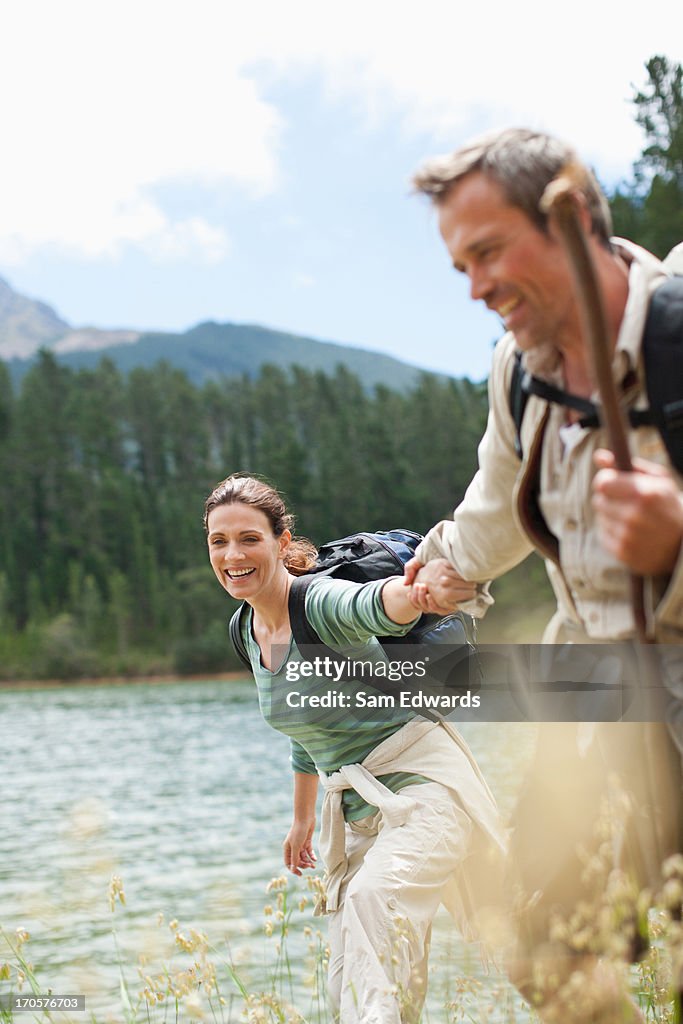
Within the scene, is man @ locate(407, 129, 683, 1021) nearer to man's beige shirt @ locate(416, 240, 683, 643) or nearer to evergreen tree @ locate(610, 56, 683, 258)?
man's beige shirt @ locate(416, 240, 683, 643)

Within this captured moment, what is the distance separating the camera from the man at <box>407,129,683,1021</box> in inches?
94.1

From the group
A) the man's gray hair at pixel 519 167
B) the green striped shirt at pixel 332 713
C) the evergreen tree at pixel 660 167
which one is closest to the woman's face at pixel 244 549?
the green striped shirt at pixel 332 713

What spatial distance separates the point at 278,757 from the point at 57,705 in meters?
Result: 34.4

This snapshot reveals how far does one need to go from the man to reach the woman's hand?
2.31 meters

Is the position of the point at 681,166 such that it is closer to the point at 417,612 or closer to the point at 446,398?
the point at 417,612

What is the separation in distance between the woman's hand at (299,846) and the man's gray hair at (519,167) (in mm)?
3471

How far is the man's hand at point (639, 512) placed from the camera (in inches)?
87.9

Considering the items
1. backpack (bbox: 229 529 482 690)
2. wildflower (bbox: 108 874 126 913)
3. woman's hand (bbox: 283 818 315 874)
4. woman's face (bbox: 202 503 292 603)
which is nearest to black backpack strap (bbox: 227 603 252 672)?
woman's face (bbox: 202 503 292 603)

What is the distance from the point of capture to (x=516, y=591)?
39.2 m

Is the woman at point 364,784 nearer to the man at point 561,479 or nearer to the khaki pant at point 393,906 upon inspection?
the khaki pant at point 393,906

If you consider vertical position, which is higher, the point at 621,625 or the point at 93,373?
the point at 93,373

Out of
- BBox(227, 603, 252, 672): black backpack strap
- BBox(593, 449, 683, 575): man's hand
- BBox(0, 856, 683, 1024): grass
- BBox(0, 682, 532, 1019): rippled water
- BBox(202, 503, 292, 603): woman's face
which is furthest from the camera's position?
BBox(0, 682, 532, 1019): rippled water

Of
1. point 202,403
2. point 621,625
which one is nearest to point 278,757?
point 621,625

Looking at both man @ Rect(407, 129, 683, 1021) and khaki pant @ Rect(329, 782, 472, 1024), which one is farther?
khaki pant @ Rect(329, 782, 472, 1024)
